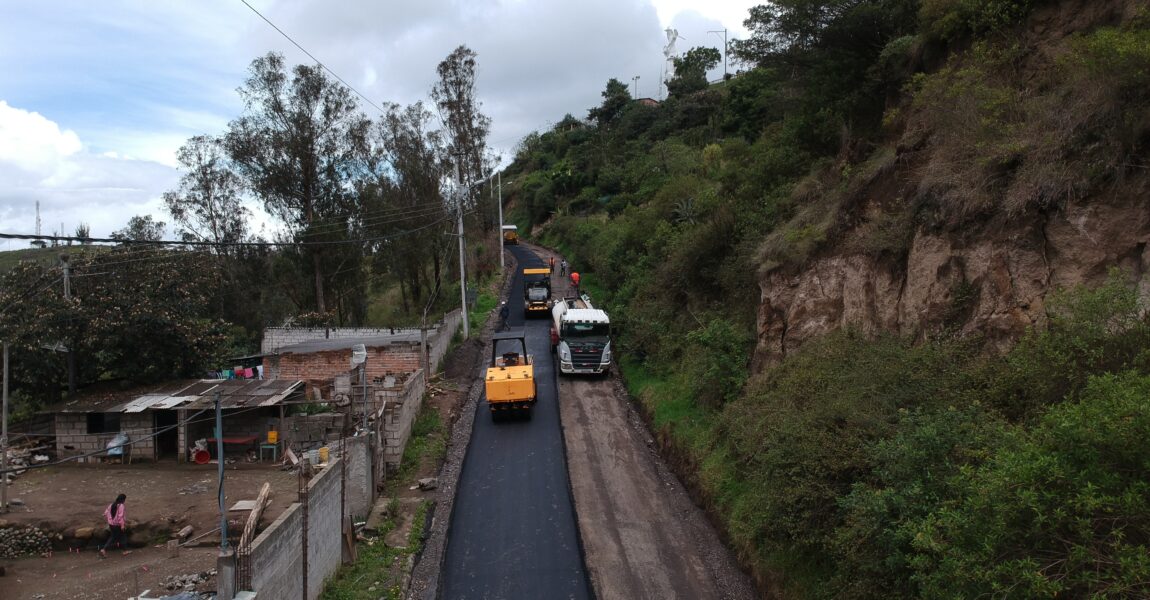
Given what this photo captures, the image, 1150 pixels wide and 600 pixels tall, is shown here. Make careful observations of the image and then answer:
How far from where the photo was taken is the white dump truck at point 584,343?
23.7 meters

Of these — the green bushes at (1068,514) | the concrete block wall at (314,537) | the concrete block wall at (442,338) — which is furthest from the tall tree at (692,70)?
the green bushes at (1068,514)

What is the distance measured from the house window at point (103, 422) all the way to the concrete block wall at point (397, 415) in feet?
25.0

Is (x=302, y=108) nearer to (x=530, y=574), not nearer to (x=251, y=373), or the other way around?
(x=251, y=373)

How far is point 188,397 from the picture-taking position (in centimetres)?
1967

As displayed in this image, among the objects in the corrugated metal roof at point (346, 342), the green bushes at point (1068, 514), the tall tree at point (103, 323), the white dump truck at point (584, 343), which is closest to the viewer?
the green bushes at point (1068, 514)

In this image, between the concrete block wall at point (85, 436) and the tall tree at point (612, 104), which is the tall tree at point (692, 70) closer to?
the tall tree at point (612, 104)

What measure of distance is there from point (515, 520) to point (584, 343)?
10.4m

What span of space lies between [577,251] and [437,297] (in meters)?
12.3

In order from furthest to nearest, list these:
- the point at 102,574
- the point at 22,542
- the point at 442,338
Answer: the point at 442,338, the point at 22,542, the point at 102,574

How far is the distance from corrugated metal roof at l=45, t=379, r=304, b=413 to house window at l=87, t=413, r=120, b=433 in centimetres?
32

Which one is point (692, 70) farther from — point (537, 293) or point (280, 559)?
point (280, 559)

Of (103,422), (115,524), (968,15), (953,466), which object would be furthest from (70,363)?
(968,15)

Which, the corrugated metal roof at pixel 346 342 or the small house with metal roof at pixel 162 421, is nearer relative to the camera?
the small house with metal roof at pixel 162 421

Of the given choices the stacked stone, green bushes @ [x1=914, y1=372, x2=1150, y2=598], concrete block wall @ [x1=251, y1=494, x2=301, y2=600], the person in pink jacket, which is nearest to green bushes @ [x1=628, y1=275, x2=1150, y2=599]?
green bushes @ [x1=914, y1=372, x2=1150, y2=598]
